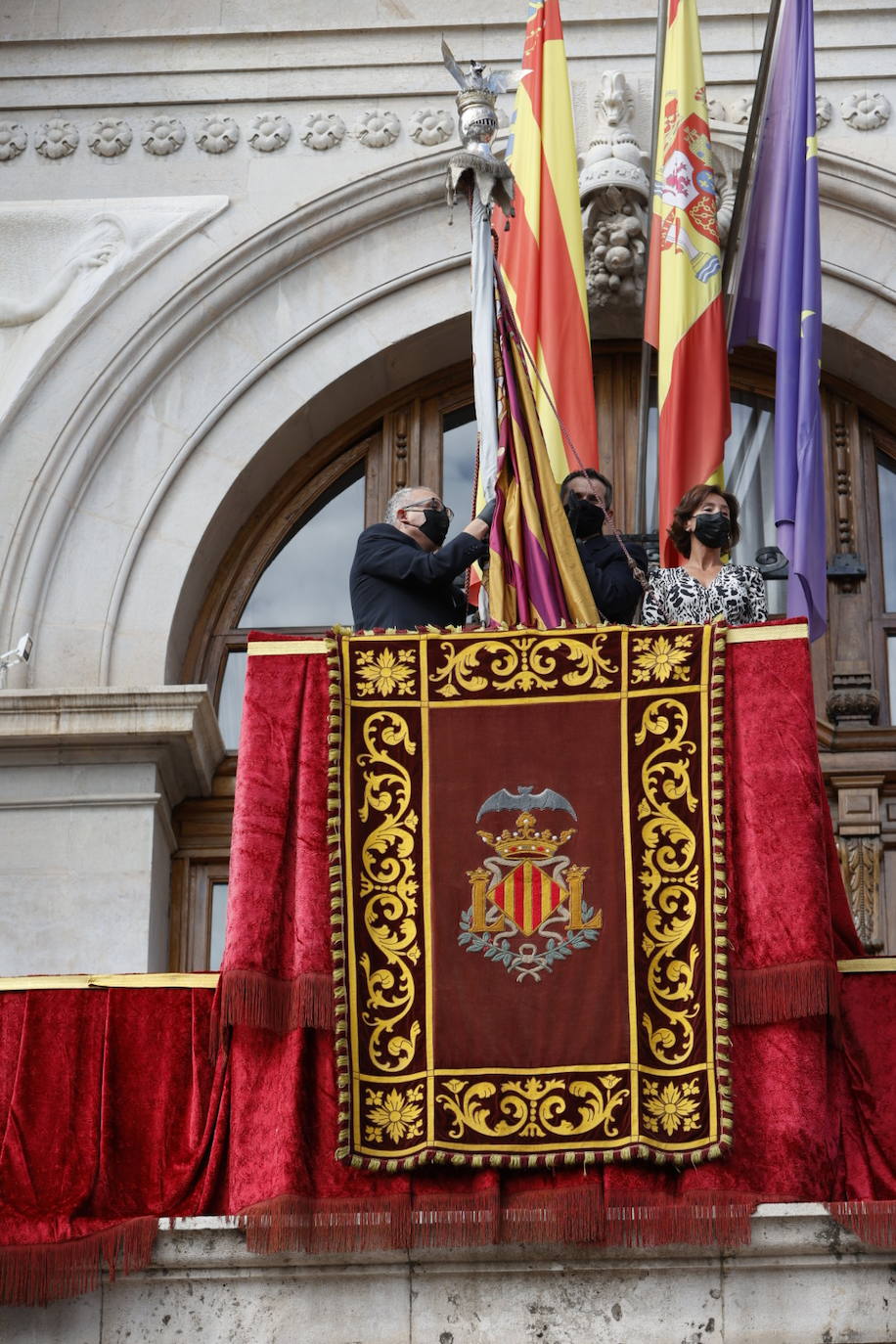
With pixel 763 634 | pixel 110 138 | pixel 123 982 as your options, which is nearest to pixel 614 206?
pixel 110 138

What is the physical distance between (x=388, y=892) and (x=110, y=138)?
4.78m

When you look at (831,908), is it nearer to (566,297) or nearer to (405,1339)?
(405,1339)

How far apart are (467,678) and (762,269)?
329 centimetres

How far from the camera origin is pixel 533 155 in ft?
34.7

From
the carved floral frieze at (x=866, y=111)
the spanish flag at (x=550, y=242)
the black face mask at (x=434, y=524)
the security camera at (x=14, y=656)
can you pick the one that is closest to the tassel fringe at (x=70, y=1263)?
the black face mask at (x=434, y=524)

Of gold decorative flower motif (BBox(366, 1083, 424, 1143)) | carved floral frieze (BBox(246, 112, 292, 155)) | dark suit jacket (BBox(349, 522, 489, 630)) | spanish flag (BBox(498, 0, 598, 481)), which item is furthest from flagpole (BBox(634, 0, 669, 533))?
gold decorative flower motif (BBox(366, 1083, 424, 1143))

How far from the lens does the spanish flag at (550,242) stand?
10.3m

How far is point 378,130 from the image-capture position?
1098cm

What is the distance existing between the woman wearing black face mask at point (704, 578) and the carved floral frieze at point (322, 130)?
10.7 ft

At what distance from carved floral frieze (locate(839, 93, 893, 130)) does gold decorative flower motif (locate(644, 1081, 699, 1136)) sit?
5119mm

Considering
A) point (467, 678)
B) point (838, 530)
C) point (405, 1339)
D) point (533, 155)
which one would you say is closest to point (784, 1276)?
point (405, 1339)

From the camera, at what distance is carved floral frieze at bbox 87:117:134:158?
1102cm

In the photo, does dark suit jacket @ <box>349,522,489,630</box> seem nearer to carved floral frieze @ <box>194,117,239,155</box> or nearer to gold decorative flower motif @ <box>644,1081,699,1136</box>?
gold decorative flower motif @ <box>644,1081,699,1136</box>

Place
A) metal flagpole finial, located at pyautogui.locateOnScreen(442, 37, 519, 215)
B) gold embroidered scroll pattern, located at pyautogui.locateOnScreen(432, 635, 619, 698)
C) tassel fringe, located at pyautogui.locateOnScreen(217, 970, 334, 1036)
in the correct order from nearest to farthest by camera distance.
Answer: tassel fringe, located at pyautogui.locateOnScreen(217, 970, 334, 1036) → gold embroidered scroll pattern, located at pyautogui.locateOnScreen(432, 635, 619, 698) → metal flagpole finial, located at pyautogui.locateOnScreen(442, 37, 519, 215)
